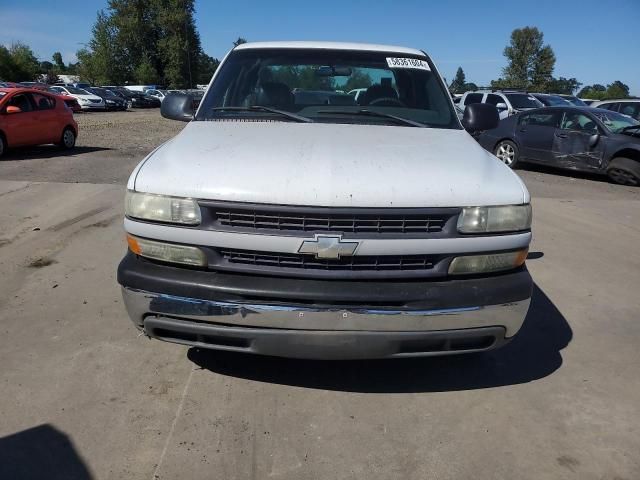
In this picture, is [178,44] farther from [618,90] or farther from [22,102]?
[22,102]

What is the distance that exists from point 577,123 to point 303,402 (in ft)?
34.5

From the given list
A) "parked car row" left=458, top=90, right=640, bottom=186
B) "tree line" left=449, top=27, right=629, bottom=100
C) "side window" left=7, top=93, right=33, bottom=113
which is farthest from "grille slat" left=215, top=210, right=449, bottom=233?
"tree line" left=449, top=27, right=629, bottom=100

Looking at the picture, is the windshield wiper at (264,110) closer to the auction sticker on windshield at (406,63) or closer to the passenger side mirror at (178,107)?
the passenger side mirror at (178,107)

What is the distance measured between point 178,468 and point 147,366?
3.14 feet

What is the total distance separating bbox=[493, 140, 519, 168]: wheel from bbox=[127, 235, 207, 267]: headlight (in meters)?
11.1

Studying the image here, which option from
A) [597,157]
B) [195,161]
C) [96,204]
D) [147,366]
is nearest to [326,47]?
[195,161]

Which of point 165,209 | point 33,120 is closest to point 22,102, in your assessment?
point 33,120

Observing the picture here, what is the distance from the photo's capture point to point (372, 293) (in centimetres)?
258

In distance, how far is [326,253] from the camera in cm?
257

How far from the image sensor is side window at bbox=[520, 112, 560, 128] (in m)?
11.7

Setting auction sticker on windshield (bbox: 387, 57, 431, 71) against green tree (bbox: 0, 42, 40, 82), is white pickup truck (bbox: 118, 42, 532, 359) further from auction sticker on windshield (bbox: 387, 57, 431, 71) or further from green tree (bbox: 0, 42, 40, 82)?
green tree (bbox: 0, 42, 40, 82)

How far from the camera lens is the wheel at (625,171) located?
10445mm

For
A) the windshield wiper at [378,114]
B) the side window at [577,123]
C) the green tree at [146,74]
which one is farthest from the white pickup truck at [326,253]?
the green tree at [146,74]

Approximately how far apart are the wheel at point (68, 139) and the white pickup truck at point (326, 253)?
12.2m
